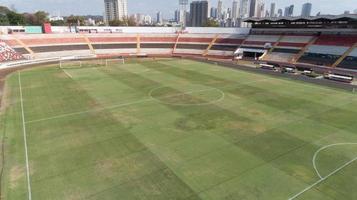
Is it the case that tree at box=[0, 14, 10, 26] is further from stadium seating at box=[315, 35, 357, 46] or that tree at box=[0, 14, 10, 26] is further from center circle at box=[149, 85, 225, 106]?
stadium seating at box=[315, 35, 357, 46]

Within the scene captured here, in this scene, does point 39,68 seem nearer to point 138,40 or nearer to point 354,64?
point 138,40

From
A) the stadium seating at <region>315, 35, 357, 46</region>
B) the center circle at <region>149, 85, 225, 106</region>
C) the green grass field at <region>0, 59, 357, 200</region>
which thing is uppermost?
the stadium seating at <region>315, 35, 357, 46</region>

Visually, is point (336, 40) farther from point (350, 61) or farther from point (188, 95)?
point (188, 95)

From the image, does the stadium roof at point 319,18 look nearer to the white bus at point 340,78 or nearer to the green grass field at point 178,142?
the white bus at point 340,78

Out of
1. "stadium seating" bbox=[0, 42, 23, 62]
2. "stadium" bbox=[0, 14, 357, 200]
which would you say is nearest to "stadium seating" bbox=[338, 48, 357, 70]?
"stadium" bbox=[0, 14, 357, 200]

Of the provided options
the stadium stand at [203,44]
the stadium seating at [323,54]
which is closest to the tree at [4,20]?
the stadium stand at [203,44]
